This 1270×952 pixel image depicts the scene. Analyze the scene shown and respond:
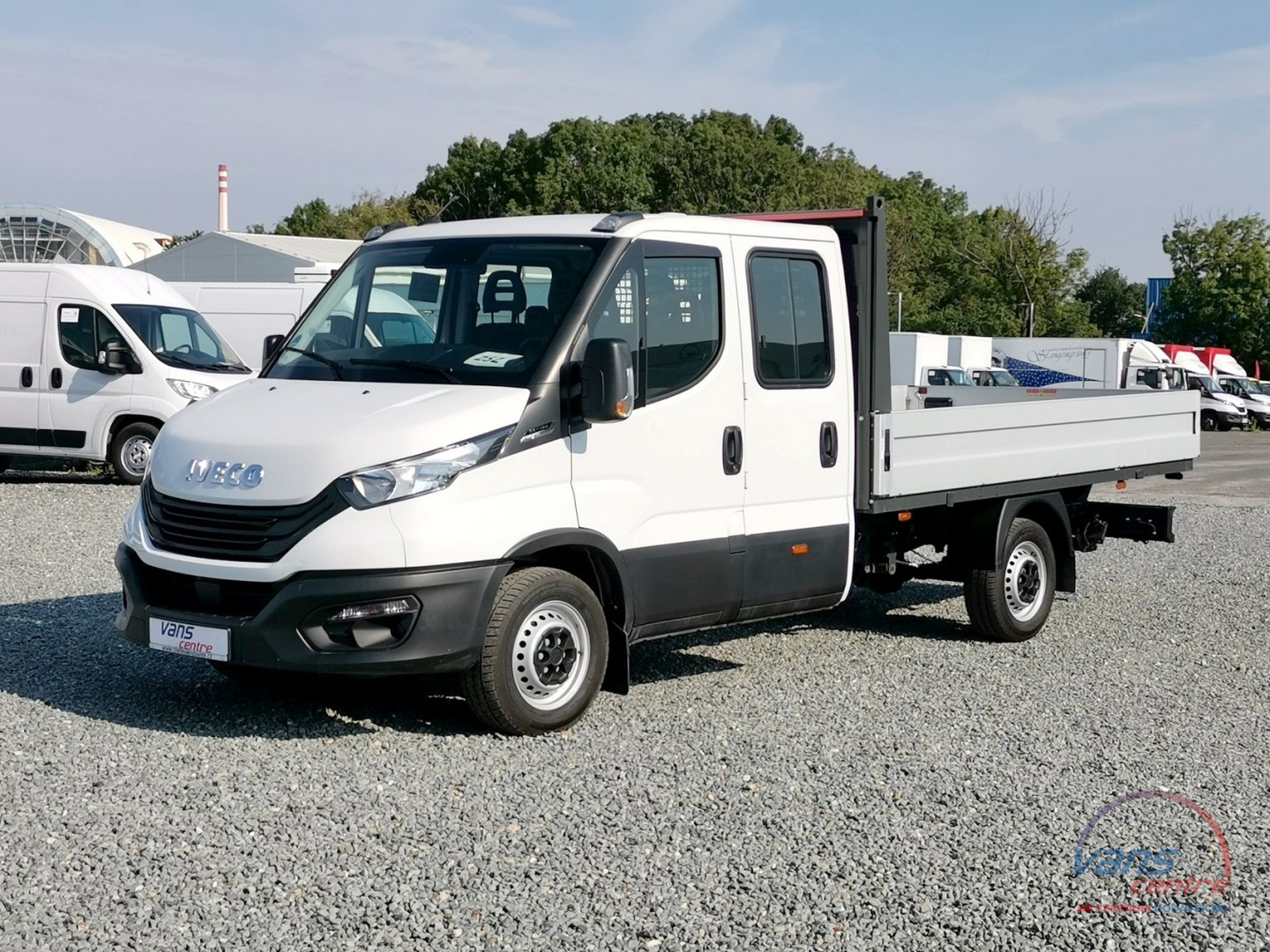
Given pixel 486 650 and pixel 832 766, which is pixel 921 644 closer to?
pixel 832 766

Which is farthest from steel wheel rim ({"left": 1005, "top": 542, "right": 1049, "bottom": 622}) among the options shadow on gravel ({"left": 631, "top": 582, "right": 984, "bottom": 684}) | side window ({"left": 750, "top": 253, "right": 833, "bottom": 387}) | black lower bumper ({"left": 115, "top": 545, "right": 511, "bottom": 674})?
black lower bumper ({"left": 115, "top": 545, "right": 511, "bottom": 674})

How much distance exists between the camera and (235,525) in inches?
246

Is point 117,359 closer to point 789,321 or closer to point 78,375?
point 78,375

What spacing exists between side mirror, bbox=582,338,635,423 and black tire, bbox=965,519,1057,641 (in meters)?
3.58

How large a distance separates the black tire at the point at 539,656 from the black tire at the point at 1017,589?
3.22 m

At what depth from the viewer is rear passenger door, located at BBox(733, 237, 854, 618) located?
736cm

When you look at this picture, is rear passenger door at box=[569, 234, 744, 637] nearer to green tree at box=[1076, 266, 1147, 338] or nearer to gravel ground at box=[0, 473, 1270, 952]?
gravel ground at box=[0, 473, 1270, 952]

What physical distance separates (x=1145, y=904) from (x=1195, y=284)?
78.6 m

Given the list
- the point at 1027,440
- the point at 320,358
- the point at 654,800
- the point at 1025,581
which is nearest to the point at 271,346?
the point at 320,358

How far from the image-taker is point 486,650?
248 inches

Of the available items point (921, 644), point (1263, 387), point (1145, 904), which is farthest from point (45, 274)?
point (1263, 387)

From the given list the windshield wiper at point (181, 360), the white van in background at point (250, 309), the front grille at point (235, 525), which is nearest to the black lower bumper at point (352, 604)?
the front grille at point (235, 525)

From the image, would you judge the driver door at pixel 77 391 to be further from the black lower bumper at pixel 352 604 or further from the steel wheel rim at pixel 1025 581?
the black lower bumper at pixel 352 604

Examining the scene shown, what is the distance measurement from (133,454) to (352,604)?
12807 mm
